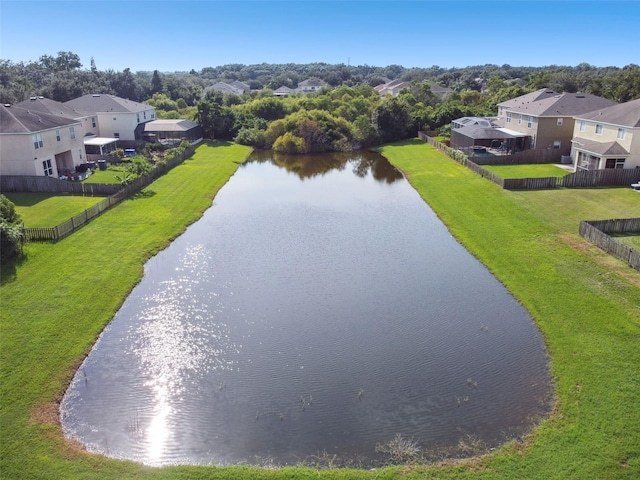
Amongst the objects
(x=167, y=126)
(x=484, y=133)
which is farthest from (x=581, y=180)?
(x=167, y=126)

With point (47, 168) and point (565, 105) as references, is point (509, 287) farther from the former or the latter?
point (47, 168)

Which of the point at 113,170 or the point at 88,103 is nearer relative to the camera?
the point at 113,170

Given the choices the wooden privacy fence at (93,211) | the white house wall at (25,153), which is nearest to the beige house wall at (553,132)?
the wooden privacy fence at (93,211)

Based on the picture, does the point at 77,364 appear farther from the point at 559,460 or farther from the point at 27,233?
the point at 559,460

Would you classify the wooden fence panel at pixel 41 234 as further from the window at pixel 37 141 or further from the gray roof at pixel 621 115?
the gray roof at pixel 621 115

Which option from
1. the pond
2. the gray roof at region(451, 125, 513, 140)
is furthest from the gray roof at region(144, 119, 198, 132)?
the pond

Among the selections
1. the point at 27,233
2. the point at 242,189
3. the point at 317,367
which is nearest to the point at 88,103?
the point at 242,189

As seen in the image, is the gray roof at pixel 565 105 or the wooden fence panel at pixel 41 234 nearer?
the wooden fence panel at pixel 41 234
